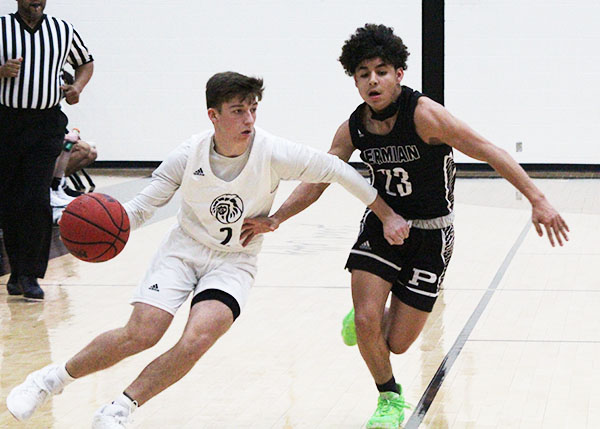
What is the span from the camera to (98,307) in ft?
20.1

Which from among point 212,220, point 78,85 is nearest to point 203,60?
point 78,85

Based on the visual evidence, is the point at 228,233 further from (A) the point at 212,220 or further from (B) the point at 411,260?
(B) the point at 411,260

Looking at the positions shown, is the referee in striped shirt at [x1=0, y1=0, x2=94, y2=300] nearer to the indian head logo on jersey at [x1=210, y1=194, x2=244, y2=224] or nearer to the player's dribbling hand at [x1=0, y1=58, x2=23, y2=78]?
the player's dribbling hand at [x1=0, y1=58, x2=23, y2=78]

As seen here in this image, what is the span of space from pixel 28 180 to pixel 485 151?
3.37m

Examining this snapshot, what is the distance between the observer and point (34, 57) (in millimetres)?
6215

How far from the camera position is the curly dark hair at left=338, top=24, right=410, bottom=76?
3.88 metres

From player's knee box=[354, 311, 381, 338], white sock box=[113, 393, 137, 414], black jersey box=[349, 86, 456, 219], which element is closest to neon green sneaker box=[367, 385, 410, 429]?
player's knee box=[354, 311, 381, 338]

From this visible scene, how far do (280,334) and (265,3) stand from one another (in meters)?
8.04

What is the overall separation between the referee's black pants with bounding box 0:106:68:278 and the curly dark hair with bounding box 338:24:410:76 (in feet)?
9.28

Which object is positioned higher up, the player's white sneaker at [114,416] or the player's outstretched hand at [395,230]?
the player's outstretched hand at [395,230]

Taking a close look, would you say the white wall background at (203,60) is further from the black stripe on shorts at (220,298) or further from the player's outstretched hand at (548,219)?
the black stripe on shorts at (220,298)

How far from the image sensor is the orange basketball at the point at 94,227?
3.74 m

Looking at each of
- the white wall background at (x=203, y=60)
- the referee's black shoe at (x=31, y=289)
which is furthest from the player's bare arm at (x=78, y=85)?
the white wall background at (x=203, y=60)

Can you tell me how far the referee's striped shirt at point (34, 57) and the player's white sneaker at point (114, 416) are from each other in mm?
3195
